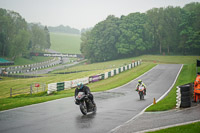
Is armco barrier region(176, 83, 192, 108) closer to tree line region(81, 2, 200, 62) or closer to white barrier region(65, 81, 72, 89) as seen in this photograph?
white barrier region(65, 81, 72, 89)

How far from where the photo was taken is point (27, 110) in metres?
14.3

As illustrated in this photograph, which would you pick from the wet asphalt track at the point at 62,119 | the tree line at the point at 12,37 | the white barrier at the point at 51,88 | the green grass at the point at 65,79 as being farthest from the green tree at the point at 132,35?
the wet asphalt track at the point at 62,119

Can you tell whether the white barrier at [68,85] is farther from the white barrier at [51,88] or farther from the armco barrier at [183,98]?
the armco barrier at [183,98]

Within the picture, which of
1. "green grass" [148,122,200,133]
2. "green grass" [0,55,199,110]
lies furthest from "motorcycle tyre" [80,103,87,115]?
"green grass" [148,122,200,133]

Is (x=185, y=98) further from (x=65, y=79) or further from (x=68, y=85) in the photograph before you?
(x=65, y=79)

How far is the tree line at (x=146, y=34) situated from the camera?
8488 cm

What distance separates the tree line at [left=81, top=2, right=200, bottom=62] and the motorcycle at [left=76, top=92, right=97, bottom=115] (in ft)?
235

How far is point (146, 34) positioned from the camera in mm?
90000

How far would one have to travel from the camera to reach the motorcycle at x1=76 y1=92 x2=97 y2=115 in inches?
491

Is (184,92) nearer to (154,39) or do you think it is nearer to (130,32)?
(130,32)

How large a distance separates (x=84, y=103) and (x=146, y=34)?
80298 mm

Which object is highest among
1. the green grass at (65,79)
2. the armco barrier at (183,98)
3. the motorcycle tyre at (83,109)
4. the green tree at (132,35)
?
the green tree at (132,35)

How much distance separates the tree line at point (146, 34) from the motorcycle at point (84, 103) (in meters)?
71.7

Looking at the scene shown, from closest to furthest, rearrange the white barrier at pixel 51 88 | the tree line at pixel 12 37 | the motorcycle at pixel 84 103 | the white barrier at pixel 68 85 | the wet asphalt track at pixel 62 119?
1. the wet asphalt track at pixel 62 119
2. the motorcycle at pixel 84 103
3. the white barrier at pixel 51 88
4. the white barrier at pixel 68 85
5. the tree line at pixel 12 37
